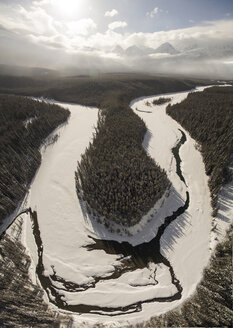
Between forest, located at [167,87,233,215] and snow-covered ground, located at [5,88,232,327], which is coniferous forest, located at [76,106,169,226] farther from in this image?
forest, located at [167,87,233,215]

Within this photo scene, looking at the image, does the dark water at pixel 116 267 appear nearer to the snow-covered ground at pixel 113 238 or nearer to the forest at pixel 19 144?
the snow-covered ground at pixel 113 238

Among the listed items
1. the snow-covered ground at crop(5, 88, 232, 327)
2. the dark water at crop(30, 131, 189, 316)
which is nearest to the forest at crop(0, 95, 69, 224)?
the snow-covered ground at crop(5, 88, 232, 327)

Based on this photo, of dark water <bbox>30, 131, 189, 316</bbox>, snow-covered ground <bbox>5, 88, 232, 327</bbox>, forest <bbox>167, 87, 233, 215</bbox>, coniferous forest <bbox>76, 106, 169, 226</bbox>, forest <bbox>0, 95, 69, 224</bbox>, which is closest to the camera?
dark water <bbox>30, 131, 189, 316</bbox>

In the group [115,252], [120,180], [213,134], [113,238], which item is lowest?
[115,252]

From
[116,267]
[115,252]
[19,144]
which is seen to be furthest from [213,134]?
[19,144]

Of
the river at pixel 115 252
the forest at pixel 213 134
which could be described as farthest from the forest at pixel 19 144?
the forest at pixel 213 134

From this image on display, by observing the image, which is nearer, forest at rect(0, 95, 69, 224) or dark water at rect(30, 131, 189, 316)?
dark water at rect(30, 131, 189, 316)

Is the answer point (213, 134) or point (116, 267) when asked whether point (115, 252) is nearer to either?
point (116, 267)
